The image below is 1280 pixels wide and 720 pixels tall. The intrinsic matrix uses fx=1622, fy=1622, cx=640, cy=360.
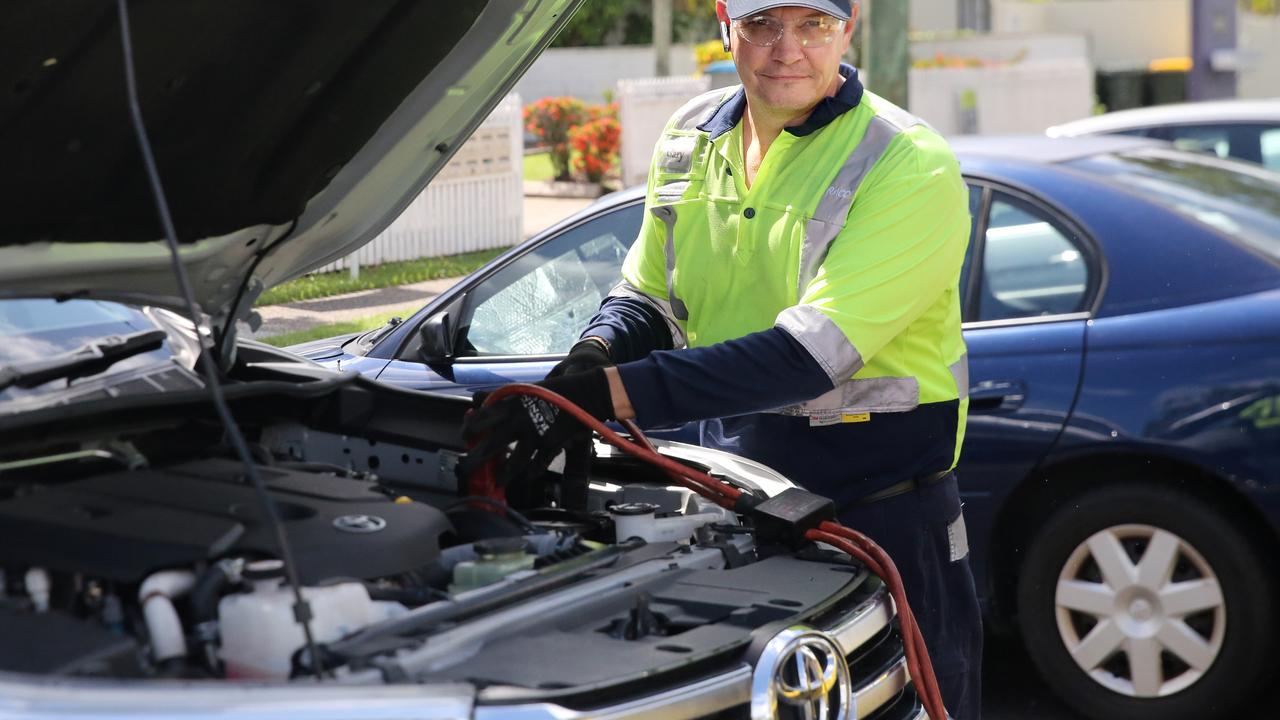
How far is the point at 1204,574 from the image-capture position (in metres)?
4.53

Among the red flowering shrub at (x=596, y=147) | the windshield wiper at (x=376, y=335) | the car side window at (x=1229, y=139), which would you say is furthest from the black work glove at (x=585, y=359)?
the red flowering shrub at (x=596, y=147)

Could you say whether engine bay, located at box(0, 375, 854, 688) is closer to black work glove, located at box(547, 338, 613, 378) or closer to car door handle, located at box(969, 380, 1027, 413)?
black work glove, located at box(547, 338, 613, 378)

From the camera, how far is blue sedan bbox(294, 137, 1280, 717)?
4.47 m

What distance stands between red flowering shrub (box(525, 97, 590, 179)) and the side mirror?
15.1 metres

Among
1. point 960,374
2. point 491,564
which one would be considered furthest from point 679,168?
point 491,564

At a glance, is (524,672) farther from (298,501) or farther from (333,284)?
(333,284)

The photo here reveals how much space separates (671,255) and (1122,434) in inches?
65.7

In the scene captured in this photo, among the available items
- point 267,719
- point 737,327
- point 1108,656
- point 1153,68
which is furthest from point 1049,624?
point 1153,68

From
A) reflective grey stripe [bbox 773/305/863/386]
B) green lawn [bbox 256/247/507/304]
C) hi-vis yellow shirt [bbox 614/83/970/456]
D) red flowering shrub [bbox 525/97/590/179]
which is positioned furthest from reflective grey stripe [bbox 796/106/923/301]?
red flowering shrub [bbox 525/97/590/179]

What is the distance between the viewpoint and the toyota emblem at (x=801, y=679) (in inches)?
92.1

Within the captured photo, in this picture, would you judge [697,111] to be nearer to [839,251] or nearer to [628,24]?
[839,251]

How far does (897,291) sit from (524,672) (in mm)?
1251

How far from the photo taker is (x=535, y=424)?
296 centimetres

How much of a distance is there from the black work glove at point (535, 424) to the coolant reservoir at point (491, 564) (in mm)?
276
